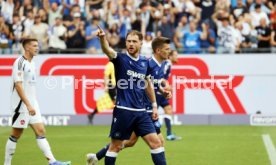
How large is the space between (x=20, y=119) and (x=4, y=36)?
1143 centimetres

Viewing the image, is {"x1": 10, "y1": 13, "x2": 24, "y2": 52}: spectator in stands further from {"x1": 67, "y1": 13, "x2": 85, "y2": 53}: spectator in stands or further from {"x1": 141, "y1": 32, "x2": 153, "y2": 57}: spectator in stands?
{"x1": 141, "y1": 32, "x2": 153, "y2": 57}: spectator in stands

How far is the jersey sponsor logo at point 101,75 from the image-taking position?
23281 mm

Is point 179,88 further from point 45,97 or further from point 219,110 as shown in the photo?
point 45,97

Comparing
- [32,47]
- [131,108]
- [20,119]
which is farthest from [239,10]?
[131,108]

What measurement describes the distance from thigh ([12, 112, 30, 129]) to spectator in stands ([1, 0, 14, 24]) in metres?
11.9

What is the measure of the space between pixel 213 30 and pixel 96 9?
3.82 m

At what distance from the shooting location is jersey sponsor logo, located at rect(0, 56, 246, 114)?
2328 cm

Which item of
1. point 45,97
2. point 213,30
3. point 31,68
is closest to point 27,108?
point 31,68

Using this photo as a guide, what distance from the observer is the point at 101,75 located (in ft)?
77.3

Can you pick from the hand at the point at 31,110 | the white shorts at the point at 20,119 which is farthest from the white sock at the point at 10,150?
the hand at the point at 31,110

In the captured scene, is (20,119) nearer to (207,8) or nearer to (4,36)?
(4,36)

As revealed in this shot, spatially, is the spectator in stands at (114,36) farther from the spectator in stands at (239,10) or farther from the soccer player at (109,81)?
the spectator in stands at (239,10)

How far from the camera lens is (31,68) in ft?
44.9

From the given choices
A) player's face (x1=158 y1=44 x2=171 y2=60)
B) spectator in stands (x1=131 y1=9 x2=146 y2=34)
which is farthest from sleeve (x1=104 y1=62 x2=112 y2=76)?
player's face (x1=158 y1=44 x2=171 y2=60)
